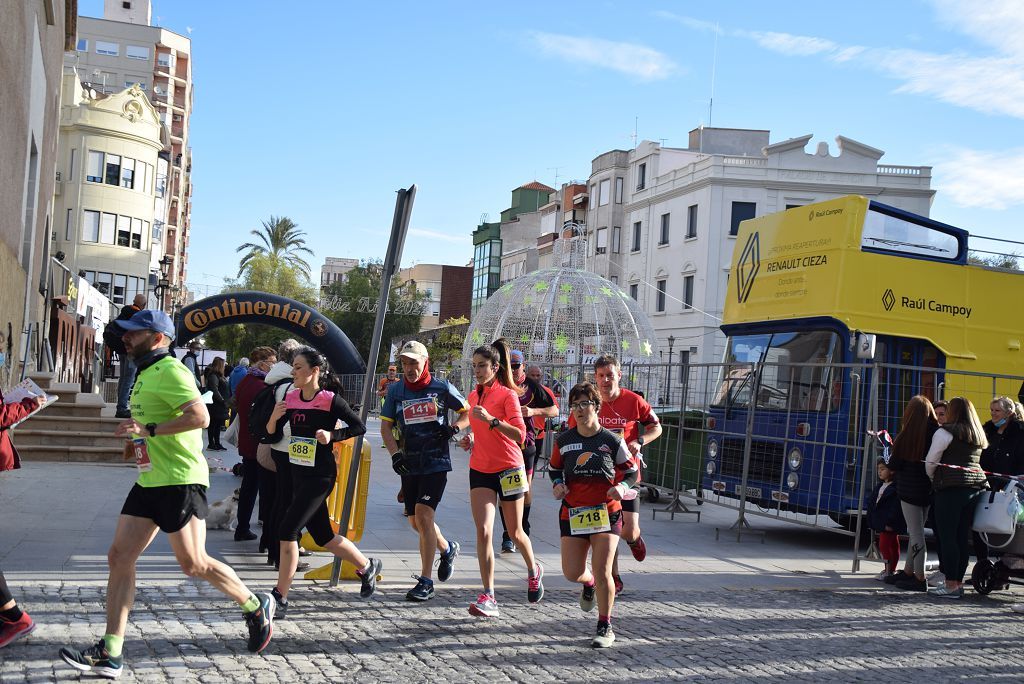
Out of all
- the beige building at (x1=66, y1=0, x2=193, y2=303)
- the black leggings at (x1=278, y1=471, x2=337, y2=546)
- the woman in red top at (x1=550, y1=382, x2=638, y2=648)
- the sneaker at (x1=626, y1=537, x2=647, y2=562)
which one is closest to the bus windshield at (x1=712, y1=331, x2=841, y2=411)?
the sneaker at (x1=626, y1=537, x2=647, y2=562)

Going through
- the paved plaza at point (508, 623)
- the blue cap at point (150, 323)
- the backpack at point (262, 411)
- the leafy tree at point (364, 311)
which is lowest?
the paved plaza at point (508, 623)

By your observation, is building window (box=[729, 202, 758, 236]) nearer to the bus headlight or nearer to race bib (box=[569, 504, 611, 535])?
the bus headlight

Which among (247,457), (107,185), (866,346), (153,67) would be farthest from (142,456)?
(153,67)

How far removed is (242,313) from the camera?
1922 centimetres

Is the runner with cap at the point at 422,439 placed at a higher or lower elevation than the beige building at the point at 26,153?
lower

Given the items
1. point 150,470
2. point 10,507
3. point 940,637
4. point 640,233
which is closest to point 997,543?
point 940,637

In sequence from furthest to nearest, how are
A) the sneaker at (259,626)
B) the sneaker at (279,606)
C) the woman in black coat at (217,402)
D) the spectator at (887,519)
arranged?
the woman in black coat at (217,402) < the spectator at (887,519) < the sneaker at (279,606) < the sneaker at (259,626)

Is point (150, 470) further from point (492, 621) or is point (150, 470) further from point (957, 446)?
point (957, 446)

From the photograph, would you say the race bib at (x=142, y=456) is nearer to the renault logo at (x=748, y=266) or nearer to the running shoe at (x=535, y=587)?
the running shoe at (x=535, y=587)

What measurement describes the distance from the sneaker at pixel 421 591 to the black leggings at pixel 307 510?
0.93 m

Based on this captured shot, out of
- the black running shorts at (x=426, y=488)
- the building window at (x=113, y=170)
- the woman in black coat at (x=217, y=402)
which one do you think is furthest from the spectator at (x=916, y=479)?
the building window at (x=113, y=170)

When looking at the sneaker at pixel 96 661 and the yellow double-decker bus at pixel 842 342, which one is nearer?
the sneaker at pixel 96 661

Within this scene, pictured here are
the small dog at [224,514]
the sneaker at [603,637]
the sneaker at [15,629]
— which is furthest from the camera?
the small dog at [224,514]

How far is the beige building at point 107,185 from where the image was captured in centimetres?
4866
